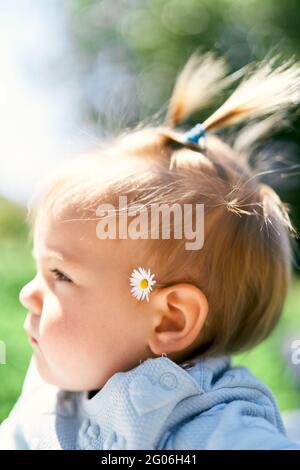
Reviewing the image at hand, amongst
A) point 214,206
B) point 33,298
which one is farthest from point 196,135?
point 33,298

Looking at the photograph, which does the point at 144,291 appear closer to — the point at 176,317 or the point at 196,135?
the point at 176,317

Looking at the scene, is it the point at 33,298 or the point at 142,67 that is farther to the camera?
the point at 142,67

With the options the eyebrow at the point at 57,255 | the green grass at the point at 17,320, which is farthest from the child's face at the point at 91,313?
the green grass at the point at 17,320

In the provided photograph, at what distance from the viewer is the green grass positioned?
1.09 metres

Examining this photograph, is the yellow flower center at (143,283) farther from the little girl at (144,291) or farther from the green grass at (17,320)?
the green grass at (17,320)

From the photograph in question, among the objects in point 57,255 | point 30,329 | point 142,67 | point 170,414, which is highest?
point 142,67

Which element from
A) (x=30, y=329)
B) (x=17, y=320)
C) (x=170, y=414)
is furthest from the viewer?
(x=17, y=320)

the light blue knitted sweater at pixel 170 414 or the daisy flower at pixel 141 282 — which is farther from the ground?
the daisy flower at pixel 141 282

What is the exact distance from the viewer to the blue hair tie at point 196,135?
3.41 feet

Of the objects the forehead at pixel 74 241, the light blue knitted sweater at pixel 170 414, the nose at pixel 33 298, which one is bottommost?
the light blue knitted sweater at pixel 170 414

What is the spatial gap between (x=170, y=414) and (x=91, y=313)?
19 cm

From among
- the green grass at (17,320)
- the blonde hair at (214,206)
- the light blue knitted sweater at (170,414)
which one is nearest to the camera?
the light blue knitted sweater at (170,414)

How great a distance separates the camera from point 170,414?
0.88 meters

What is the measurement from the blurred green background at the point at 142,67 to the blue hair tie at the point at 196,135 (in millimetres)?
47
